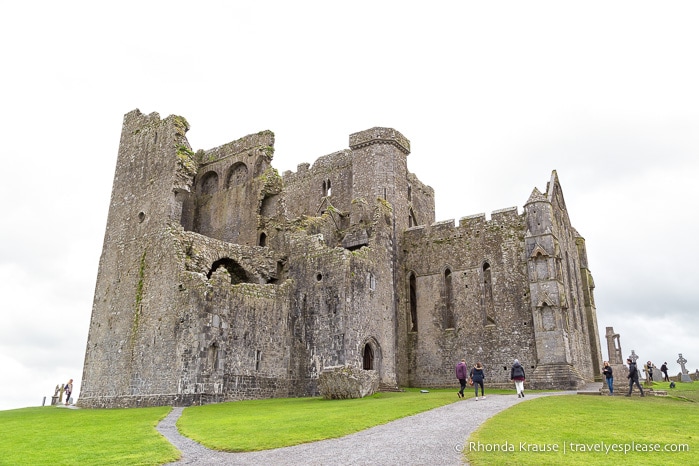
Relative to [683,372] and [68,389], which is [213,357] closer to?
[68,389]

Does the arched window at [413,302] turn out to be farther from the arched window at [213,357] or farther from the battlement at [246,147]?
the arched window at [213,357]

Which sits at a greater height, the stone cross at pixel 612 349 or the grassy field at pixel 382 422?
the stone cross at pixel 612 349

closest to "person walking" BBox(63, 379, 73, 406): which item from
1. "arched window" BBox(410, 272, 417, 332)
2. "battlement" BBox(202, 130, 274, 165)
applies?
"battlement" BBox(202, 130, 274, 165)

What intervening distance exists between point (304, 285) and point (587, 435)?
20158 millimetres

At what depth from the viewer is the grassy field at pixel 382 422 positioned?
10766 millimetres

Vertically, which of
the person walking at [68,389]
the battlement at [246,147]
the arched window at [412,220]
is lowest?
the person walking at [68,389]

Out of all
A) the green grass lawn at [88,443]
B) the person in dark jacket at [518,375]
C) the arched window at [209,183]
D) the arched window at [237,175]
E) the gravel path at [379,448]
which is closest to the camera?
the gravel path at [379,448]

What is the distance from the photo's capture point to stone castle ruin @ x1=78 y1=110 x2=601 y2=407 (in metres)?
27.6

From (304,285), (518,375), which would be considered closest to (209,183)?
(304,285)

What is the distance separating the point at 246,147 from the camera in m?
37.5

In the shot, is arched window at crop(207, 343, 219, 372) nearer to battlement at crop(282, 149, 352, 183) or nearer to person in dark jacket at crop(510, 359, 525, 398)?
person in dark jacket at crop(510, 359, 525, 398)

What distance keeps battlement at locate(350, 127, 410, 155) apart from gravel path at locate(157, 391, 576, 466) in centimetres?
2465

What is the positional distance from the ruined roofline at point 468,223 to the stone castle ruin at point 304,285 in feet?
0.29

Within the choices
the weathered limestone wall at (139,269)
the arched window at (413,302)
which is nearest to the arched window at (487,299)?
the arched window at (413,302)
